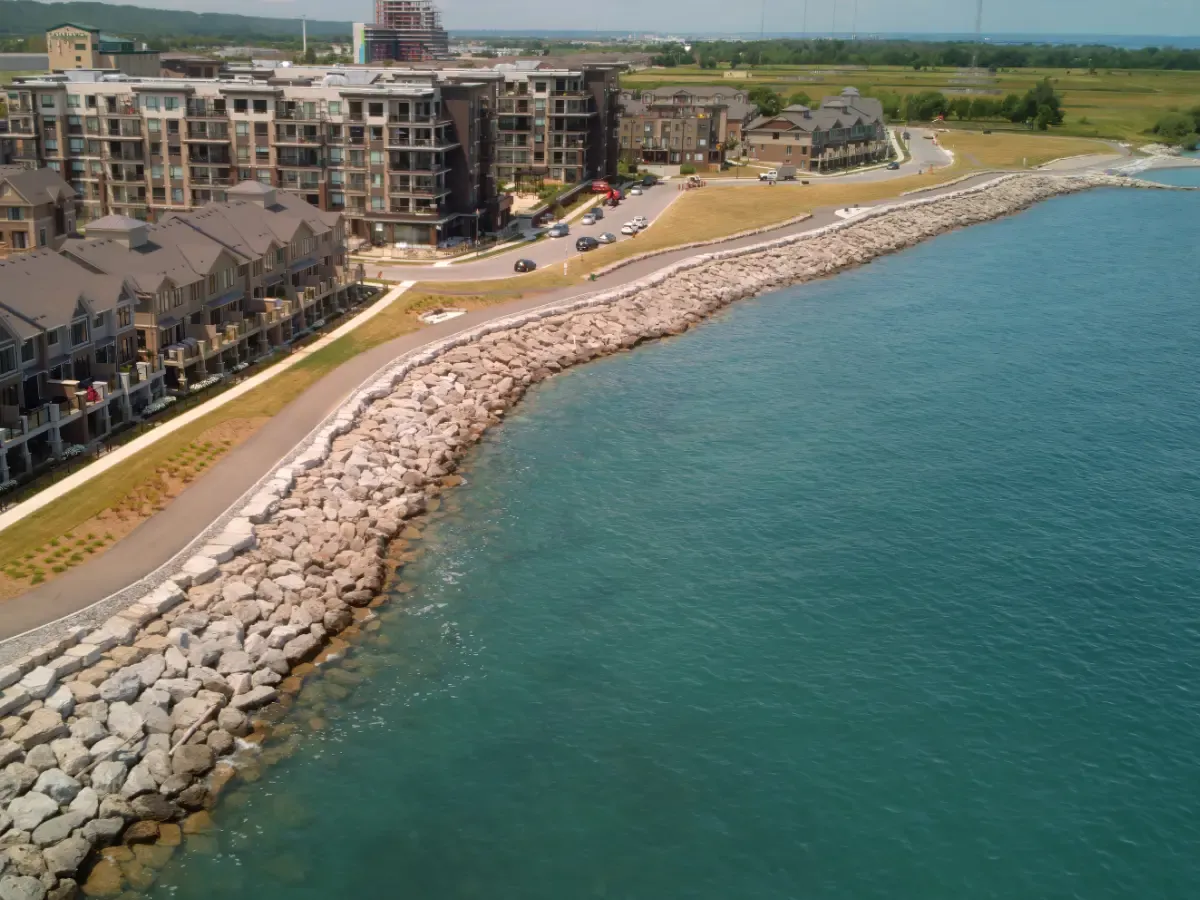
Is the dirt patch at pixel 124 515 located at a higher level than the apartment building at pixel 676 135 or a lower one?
lower

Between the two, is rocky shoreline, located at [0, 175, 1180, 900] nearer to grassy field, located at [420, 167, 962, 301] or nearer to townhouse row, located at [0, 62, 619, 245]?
grassy field, located at [420, 167, 962, 301]

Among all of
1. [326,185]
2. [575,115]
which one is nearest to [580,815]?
[326,185]

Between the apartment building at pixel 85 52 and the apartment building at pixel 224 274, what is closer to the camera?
the apartment building at pixel 224 274

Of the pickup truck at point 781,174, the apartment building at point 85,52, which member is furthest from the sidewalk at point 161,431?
the pickup truck at point 781,174

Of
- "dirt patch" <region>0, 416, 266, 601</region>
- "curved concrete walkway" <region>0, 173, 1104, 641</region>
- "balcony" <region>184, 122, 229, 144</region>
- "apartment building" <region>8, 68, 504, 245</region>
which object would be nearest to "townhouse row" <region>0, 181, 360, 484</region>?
"dirt patch" <region>0, 416, 266, 601</region>

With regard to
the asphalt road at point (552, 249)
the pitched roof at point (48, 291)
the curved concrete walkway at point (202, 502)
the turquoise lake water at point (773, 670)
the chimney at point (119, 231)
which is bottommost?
the turquoise lake water at point (773, 670)

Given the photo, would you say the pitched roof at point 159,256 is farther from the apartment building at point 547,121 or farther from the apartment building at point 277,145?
the apartment building at point 547,121

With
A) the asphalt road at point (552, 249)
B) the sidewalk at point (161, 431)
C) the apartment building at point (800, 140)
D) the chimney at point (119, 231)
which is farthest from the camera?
the apartment building at point (800, 140)

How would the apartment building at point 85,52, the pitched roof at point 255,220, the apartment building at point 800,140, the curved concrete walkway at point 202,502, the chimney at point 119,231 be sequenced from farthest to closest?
the apartment building at point 800,140 < the apartment building at point 85,52 < the pitched roof at point 255,220 < the chimney at point 119,231 < the curved concrete walkway at point 202,502
